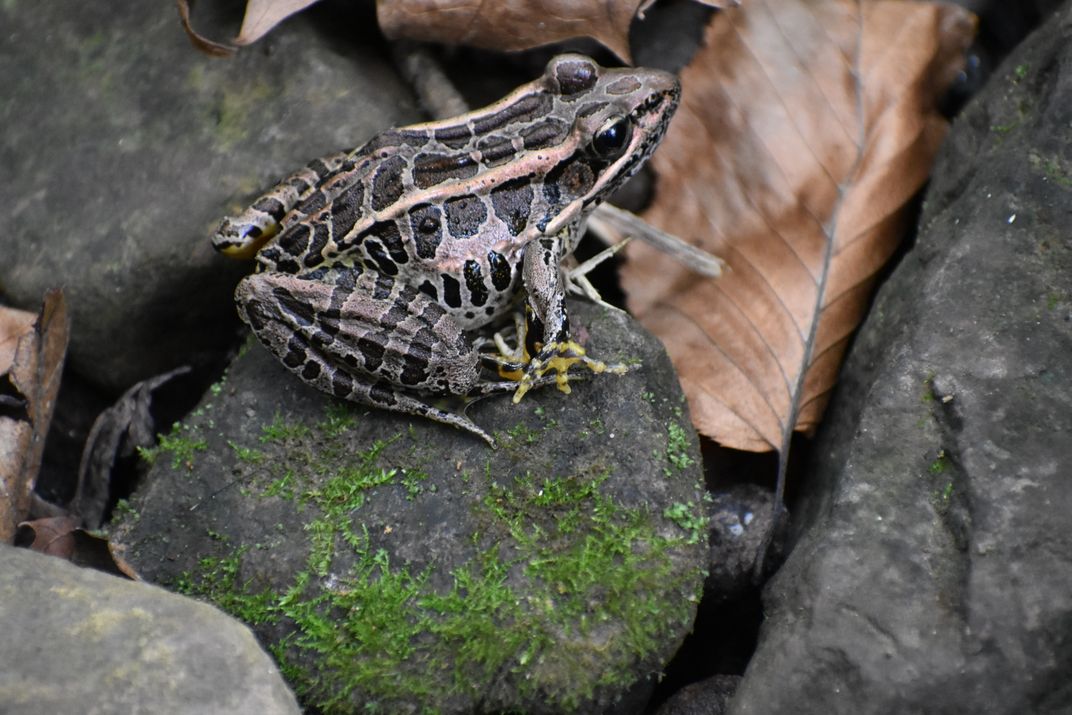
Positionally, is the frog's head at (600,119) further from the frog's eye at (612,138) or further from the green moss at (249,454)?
the green moss at (249,454)

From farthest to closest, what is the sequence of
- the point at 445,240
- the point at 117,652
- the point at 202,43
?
the point at 202,43 < the point at 445,240 < the point at 117,652

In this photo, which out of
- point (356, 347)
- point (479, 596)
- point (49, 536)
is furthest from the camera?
point (49, 536)

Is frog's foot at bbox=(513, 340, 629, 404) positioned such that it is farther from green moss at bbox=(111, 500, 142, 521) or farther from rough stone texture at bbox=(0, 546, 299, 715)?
green moss at bbox=(111, 500, 142, 521)

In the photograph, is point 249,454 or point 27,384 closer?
point 249,454

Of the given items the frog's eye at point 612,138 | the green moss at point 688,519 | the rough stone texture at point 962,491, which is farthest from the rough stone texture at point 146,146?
the rough stone texture at point 962,491

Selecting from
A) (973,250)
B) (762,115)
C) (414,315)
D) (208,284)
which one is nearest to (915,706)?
(973,250)

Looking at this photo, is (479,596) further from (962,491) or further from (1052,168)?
(1052,168)

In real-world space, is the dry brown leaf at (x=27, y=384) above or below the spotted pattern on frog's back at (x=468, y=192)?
below

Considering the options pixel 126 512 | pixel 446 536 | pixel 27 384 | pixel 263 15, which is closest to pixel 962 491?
pixel 446 536
